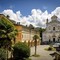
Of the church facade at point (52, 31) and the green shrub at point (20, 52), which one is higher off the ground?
the church facade at point (52, 31)

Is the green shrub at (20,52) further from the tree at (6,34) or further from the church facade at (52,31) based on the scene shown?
the church facade at (52,31)

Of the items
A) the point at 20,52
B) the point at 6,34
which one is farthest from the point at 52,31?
the point at 6,34

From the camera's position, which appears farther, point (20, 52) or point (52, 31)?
point (52, 31)

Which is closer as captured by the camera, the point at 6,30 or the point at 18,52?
the point at 6,30

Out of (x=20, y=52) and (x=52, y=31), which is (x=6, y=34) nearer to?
(x=20, y=52)

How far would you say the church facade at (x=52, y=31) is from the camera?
79.0m

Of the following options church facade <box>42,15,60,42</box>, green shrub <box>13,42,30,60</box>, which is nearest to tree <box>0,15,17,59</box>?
green shrub <box>13,42,30,60</box>

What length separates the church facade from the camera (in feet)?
259

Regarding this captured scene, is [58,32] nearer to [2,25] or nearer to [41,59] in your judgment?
[41,59]

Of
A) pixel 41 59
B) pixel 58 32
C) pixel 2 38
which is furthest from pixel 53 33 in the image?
pixel 2 38

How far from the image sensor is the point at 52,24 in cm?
7944

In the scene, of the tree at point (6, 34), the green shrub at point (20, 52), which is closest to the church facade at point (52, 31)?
the green shrub at point (20, 52)

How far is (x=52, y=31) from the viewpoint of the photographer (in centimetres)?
8012

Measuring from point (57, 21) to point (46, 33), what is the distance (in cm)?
605
